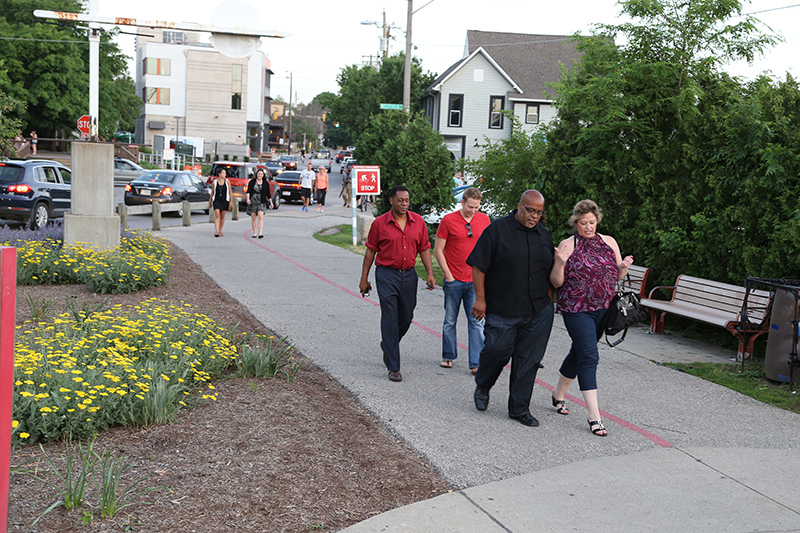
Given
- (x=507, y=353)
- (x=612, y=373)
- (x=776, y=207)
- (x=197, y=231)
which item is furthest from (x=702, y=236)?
(x=197, y=231)

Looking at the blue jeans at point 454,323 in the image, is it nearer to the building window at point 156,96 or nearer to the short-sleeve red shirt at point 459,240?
the short-sleeve red shirt at point 459,240

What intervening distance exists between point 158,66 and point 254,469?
82.5m

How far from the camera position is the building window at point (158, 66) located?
265 feet

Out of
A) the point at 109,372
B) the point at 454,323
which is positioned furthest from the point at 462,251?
the point at 109,372

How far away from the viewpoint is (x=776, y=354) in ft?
25.1

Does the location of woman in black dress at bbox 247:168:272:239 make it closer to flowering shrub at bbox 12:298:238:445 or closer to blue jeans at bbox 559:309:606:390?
flowering shrub at bbox 12:298:238:445

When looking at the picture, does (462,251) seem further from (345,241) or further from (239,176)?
(239,176)

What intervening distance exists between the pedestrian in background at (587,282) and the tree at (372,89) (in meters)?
49.6

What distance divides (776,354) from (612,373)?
1.53 m

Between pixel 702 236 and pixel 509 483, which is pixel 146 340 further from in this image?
pixel 702 236

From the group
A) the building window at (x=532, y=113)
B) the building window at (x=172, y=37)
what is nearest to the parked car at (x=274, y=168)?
the building window at (x=532, y=113)

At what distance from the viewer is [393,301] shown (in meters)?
7.30

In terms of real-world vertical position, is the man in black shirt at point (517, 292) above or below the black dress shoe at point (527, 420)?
above

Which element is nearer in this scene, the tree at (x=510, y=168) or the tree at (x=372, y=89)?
the tree at (x=510, y=168)
